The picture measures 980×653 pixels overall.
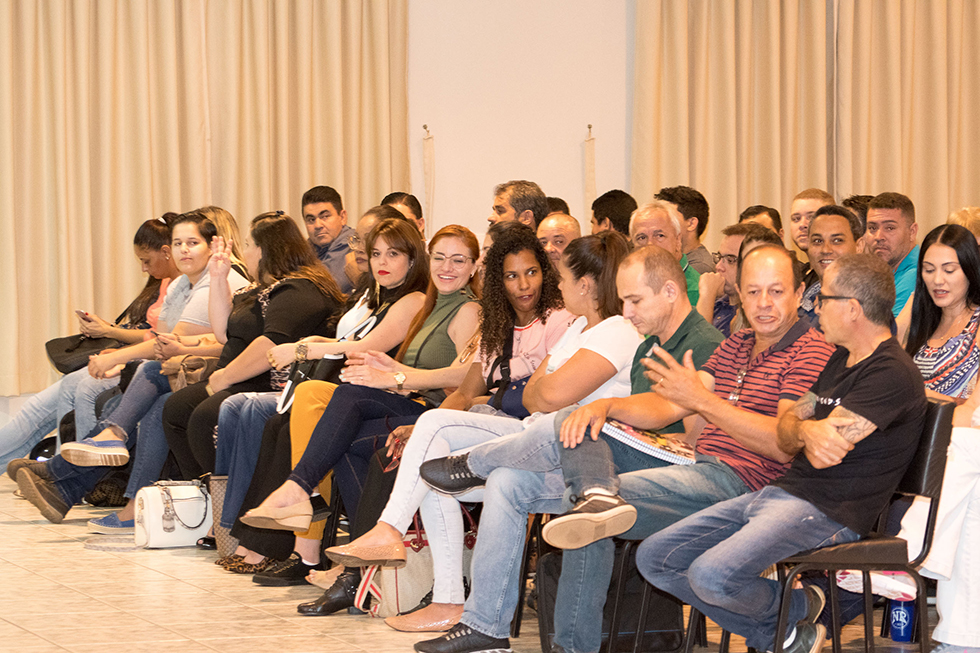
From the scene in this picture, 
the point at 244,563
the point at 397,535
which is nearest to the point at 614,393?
the point at 397,535

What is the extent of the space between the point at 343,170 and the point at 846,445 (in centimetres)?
546

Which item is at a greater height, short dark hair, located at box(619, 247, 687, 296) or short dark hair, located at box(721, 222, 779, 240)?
short dark hair, located at box(721, 222, 779, 240)

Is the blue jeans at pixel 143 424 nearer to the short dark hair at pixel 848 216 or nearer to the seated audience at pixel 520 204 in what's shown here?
the seated audience at pixel 520 204

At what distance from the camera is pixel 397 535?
3475 millimetres

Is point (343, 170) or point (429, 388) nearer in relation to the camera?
point (429, 388)

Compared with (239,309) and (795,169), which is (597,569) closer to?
(239,309)

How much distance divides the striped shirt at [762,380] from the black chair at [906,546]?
290mm

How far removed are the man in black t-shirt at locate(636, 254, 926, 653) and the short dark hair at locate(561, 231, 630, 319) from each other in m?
0.89

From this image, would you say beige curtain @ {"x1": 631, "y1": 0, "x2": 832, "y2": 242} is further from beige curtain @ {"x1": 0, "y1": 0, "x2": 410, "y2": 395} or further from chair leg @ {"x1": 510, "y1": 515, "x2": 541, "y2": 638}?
chair leg @ {"x1": 510, "y1": 515, "x2": 541, "y2": 638}

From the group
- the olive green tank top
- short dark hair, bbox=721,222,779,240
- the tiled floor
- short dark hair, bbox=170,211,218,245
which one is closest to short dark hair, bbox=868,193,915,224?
short dark hair, bbox=721,222,779,240

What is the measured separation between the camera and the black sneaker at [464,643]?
125 inches

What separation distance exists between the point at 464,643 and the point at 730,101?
5.61 m

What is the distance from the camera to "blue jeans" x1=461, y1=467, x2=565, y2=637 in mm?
3197

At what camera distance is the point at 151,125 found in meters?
7.29
